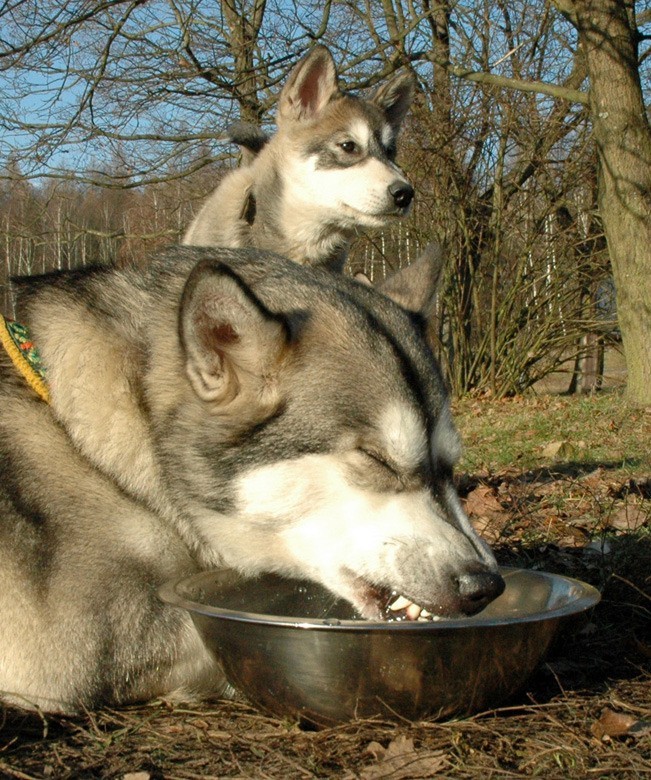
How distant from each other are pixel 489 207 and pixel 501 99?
1910 mm

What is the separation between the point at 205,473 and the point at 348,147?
18.9 ft

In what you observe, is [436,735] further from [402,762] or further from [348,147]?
[348,147]

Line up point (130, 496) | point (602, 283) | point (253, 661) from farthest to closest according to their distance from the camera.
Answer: point (602, 283)
point (130, 496)
point (253, 661)

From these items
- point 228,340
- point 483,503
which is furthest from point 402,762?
point 483,503

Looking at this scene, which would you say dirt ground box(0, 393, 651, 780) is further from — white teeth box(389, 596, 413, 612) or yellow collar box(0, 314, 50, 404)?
yellow collar box(0, 314, 50, 404)

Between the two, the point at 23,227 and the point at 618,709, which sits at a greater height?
the point at 23,227

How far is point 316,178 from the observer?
7832 mm

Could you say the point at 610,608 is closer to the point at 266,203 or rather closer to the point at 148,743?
the point at 148,743

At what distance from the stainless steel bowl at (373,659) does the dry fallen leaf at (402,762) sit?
11 centimetres

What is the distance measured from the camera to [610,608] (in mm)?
3602

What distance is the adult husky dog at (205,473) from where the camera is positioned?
8.54 ft

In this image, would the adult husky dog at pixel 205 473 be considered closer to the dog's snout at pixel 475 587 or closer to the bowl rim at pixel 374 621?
the dog's snout at pixel 475 587

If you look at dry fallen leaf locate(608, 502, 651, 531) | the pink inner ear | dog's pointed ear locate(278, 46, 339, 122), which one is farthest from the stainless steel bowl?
dog's pointed ear locate(278, 46, 339, 122)

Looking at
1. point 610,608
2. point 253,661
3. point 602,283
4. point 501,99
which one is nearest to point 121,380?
point 253,661
